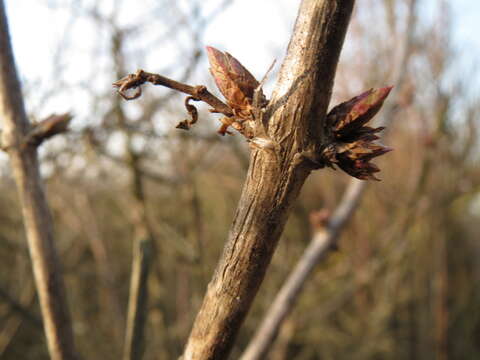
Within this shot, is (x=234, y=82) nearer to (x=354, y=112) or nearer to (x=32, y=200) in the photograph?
(x=354, y=112)

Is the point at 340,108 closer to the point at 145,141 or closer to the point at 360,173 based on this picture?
the point at 360,173

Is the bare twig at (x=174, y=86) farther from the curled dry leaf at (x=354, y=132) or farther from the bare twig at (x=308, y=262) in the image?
the bare twig at (x=308, y=262)

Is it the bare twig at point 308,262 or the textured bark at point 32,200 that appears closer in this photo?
the textured bark at point 32,200

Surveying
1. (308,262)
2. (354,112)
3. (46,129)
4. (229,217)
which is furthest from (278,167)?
(229,217)

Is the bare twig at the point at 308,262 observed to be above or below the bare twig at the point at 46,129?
below

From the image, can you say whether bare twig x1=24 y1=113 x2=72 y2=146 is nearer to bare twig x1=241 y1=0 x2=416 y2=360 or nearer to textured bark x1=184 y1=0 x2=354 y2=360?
textured bark x1=184 y1=0 x2=354 y2=360

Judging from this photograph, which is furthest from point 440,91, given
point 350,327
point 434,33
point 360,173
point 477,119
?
point 360,173

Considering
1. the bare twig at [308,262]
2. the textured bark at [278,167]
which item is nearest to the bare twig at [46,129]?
the textured bark at [278,167]
